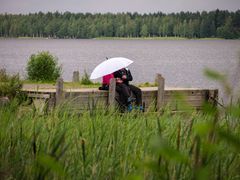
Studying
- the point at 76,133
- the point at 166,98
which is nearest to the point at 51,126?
the point at 76,133

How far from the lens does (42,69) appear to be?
1077 inches

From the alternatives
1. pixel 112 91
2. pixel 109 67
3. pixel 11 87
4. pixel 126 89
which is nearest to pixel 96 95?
pixel 112 91

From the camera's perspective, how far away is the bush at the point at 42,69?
89.2ft

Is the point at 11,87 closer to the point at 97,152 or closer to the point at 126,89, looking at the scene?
the point at 126,89

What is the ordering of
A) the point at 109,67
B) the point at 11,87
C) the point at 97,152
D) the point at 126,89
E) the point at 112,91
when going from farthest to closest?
1. the point at 109,67
2. the point at 11,87
3. the point at 112,91
4. the point at 126,89
5. the point at 97,152

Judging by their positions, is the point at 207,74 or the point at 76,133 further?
the point at 76,133

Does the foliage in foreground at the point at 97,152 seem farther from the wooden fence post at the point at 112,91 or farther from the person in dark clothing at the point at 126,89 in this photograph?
the wooden fence post at the point at 112,91

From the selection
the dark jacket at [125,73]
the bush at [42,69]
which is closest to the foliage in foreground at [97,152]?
the dark jacket at [125,73]

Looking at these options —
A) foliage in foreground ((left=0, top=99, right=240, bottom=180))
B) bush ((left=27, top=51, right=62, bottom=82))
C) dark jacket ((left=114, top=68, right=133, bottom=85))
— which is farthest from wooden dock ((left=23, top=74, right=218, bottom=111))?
foliage in foreground ((left=0, top=99, right=240, bottom=180))

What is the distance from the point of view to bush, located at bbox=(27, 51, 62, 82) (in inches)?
1071

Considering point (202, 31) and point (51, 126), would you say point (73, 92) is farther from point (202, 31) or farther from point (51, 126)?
point (202, 31)

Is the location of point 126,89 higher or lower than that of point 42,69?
higher

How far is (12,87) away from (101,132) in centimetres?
1321

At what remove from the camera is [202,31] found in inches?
7106
